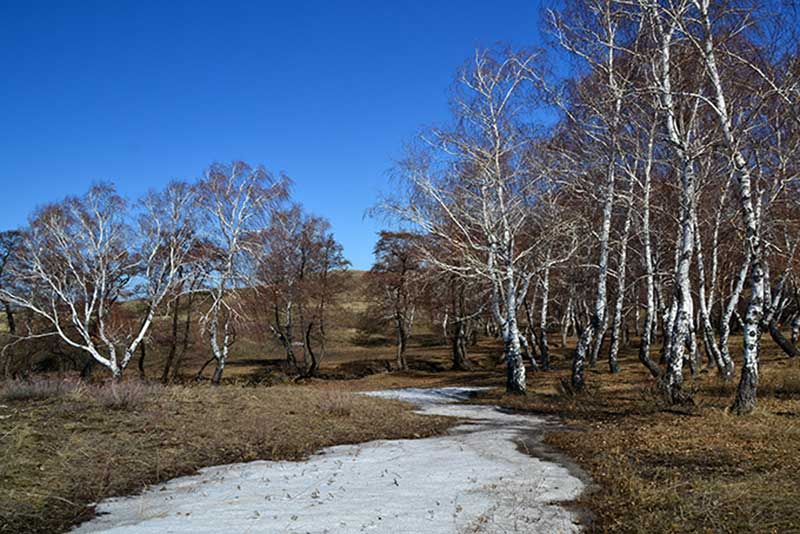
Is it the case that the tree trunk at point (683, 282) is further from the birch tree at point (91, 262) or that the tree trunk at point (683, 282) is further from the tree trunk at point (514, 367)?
the birch tree at point (91, 262)

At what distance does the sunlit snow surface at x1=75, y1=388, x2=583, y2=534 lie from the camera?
602 centimetres

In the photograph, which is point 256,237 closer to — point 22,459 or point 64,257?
point 64,257

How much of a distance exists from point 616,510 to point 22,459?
8.30 meters

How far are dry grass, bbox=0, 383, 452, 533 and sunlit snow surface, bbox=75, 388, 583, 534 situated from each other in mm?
642

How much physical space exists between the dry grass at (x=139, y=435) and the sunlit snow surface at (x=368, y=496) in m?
0.64

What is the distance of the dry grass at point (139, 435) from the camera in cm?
739

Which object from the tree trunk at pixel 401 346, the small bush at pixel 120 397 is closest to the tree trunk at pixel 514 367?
the small bush at pixel 120 397

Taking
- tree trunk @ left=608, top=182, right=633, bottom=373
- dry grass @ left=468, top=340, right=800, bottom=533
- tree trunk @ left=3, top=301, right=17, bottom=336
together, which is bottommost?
dry grass @ left=468, top=340, right=800, bottom=533

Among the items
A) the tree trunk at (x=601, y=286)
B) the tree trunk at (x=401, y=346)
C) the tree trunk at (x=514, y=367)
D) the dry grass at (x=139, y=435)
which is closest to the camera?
the dry grass at (x=139, y=435)

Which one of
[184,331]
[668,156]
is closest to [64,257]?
[184,331]

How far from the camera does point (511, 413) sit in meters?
15.9

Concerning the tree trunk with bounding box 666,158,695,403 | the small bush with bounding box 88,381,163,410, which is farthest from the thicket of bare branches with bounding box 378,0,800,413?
the small bush with bounding box 88,381,163,410

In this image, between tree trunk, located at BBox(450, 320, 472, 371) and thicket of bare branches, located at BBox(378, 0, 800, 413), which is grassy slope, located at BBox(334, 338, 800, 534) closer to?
thicket of bare branches, located at BBox(378, 0, 800, 413)

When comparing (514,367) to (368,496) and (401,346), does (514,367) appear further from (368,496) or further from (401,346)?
(401,346)
